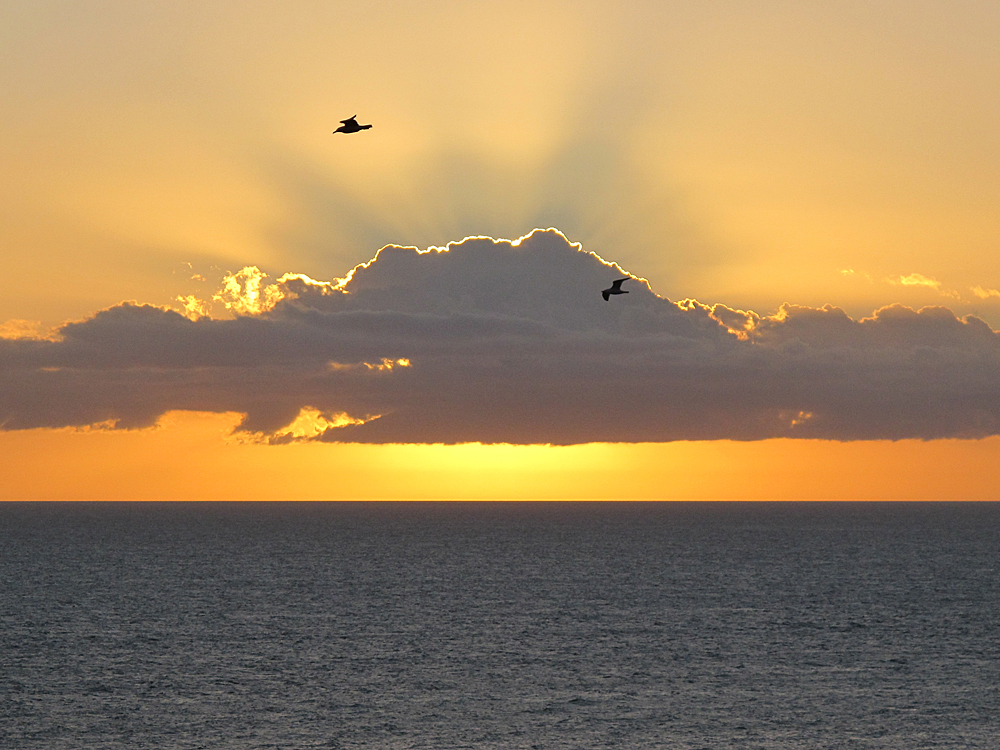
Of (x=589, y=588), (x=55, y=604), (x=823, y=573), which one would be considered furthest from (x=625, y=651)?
(x=823, y=573)

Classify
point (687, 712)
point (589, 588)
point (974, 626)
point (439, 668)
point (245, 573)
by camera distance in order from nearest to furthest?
point (687, 712), point (439, 668), point (974, 626), point (589, 588), point (245, 573)

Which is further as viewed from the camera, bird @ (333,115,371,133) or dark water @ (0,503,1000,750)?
dark water @ (0,503,1000,750)

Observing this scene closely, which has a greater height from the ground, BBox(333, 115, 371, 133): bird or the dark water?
BBox(333, 115, 371, 133): bird

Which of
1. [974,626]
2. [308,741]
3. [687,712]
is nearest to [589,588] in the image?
[974,626]

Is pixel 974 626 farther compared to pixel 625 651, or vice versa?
pixel 974 626

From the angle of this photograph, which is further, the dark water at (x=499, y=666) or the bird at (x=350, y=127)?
the dark water at (x=499, y=666)

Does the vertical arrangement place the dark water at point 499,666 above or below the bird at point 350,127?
below

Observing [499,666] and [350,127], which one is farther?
[499,666]

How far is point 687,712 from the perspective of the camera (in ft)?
266

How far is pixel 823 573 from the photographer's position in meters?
196

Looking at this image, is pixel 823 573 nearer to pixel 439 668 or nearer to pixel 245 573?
pixel 245 573

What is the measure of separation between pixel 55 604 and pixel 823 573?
395ft

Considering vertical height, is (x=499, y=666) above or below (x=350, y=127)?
below

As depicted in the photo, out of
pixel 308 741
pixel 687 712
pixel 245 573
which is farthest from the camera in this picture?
pixel 245 573
